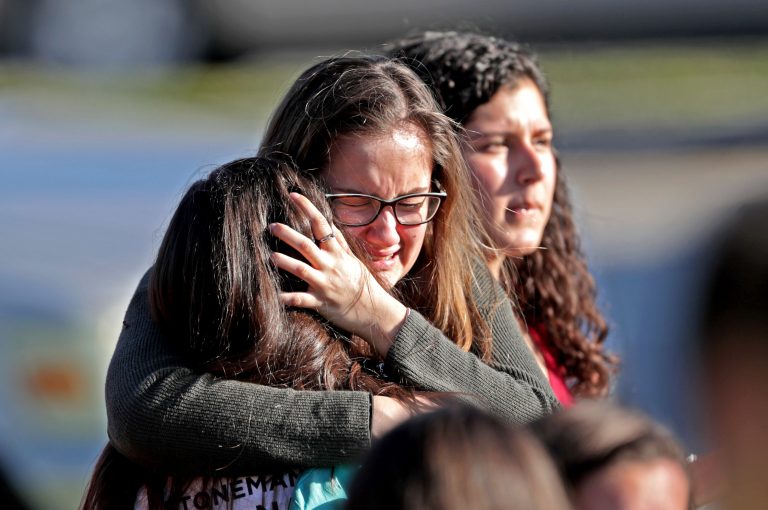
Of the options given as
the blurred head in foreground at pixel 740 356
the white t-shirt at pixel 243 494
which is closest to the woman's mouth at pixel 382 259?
the white t-shirt at pixel 243 494

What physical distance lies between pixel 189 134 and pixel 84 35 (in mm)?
1018

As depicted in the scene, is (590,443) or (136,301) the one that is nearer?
(590,443)

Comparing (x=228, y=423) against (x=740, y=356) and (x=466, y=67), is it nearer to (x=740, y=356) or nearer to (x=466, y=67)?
(x=466, y=67)

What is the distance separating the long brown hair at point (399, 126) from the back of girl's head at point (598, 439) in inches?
20.8

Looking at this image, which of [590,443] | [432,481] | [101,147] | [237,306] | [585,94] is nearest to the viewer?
[432,481]

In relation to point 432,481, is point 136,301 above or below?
below

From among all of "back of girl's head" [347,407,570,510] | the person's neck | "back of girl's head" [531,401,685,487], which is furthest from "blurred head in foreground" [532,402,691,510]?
the person's neck

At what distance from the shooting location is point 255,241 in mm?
1521

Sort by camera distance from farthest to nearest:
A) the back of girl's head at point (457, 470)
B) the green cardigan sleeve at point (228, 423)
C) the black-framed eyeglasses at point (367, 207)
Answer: the black-framed eyeglasses at point (367, 207) < the green cardigan sleeve at point (228, 423) < the back of girl's head at point (457, 470)

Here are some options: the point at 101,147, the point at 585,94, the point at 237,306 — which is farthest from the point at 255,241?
the point at 585,94

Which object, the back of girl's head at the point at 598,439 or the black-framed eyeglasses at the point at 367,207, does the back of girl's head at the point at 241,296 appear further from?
the back of girl's head at the point at 598,439

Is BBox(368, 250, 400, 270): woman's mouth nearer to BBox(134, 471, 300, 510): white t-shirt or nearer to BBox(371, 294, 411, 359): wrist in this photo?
BBox(371, 294, 411, 359): wrist

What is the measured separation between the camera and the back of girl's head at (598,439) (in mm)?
1131

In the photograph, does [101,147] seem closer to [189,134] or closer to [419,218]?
[189,134]
